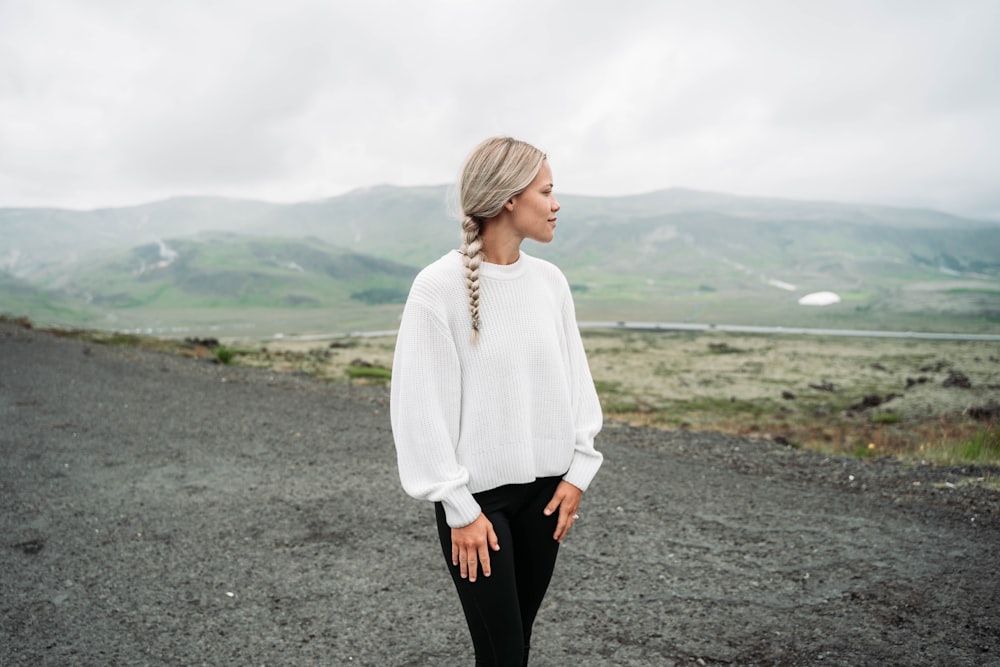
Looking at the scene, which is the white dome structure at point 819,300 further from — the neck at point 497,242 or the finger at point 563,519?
the neck at point 497,242

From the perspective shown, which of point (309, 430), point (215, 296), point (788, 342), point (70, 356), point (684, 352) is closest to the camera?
point (309, 430)

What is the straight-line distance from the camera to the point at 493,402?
6.84ft

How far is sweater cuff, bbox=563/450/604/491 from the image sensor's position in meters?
2.25

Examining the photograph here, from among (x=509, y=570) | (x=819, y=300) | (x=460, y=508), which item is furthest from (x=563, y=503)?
(x=819, y=300)

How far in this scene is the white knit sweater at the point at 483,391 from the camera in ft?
6.50

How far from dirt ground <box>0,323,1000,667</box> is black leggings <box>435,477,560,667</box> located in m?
1.65

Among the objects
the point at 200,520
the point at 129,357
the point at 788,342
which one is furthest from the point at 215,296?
the point at 200,520

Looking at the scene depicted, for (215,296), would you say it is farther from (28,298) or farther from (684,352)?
(684,352)

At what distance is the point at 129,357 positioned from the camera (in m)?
15.4

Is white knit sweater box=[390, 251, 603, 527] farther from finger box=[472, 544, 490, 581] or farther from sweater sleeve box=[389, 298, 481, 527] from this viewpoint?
finger box=[472, 544, 490, 581]

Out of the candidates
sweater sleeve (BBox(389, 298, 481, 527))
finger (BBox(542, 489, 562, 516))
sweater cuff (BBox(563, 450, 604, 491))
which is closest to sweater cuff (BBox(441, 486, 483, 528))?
sweater sleeve (BBox(389, 298, 481, 527))

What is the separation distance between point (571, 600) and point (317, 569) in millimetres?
1845

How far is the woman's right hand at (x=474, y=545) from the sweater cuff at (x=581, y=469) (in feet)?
1.17

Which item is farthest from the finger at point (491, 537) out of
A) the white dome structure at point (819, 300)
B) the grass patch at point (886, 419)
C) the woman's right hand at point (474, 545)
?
the white dome structure at point (819, 300)
